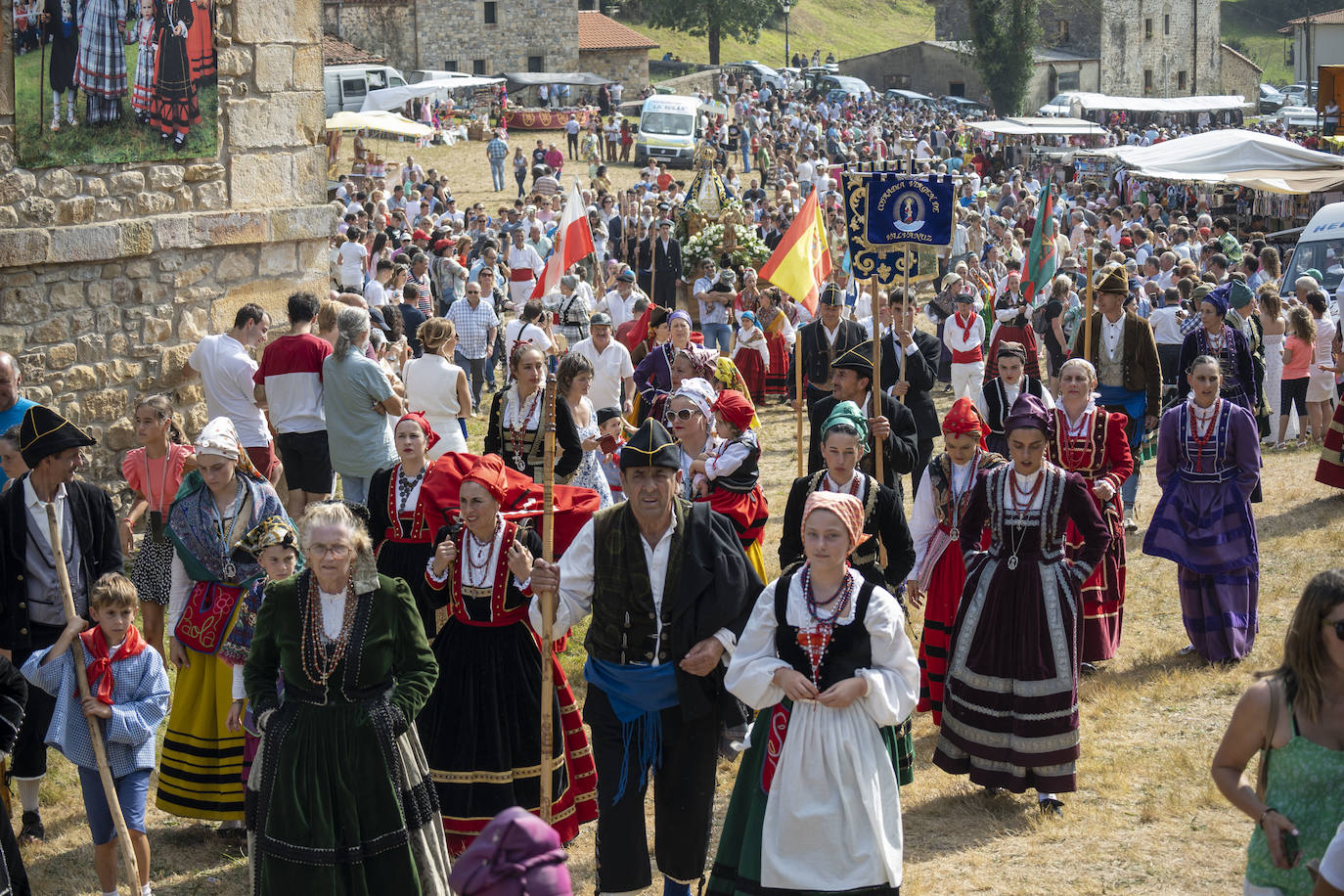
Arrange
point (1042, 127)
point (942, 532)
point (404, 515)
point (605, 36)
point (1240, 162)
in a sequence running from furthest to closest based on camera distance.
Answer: point (605, 36), point (1042, 127), point (1240, 162), point (942, 532), point (404, 515)

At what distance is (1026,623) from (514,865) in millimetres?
4398

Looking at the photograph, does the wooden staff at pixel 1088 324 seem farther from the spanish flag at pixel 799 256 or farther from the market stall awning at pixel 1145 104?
the market stall awning at pixel 1145 104

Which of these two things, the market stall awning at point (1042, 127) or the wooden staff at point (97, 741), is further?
the market stall awning at point (1042, 127)

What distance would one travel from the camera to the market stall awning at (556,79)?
6462cm

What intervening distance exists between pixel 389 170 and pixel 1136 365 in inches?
1189

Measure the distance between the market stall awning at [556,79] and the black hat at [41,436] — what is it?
60.0 m

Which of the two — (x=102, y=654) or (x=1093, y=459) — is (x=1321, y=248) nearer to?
(x=1093, y=459)

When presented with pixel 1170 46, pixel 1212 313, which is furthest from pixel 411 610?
pixel 1170 46

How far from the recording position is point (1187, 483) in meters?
8.59

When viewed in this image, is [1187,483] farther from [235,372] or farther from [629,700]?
[235,372]

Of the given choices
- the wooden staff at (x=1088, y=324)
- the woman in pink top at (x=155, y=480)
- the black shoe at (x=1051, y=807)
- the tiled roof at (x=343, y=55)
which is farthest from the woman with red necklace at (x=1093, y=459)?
the tiled roof at (x=343, y=55)

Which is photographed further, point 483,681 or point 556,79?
point 556,79

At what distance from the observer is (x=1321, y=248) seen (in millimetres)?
18438

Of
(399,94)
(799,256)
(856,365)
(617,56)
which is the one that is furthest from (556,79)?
(856,365)
